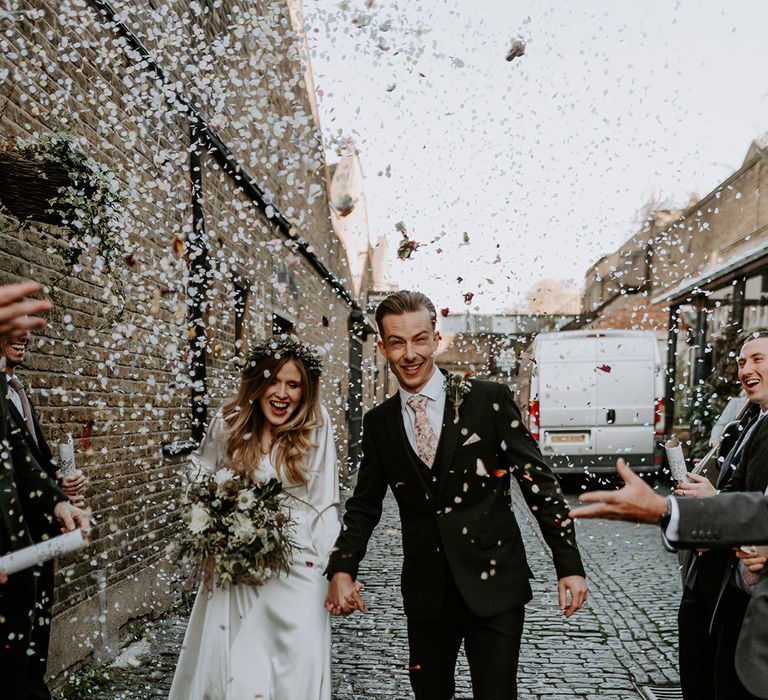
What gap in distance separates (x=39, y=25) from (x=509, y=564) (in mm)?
3822

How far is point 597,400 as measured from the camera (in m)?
13.0

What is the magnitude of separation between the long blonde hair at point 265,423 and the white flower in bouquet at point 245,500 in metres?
0.22

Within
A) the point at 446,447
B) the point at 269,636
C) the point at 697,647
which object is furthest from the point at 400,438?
the point at 697,647

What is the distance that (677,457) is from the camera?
10.0ft

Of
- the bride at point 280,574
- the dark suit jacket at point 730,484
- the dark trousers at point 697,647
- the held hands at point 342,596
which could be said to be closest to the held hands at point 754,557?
the dark suit jacket at point 730,484

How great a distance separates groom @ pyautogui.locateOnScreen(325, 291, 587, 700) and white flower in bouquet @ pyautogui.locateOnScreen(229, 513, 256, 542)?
355 millimetres

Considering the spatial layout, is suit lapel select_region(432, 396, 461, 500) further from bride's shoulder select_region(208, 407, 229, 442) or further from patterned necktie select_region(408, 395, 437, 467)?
bride's shoulder select_region(208, 407, 229, 442)

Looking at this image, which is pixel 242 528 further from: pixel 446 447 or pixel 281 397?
pixel 446 447

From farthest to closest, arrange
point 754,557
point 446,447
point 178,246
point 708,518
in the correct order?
point 178,246 < point 446,447 < point 754,557 < point 708,518

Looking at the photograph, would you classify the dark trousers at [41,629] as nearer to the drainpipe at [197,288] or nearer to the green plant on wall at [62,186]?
the green plant on wall at [62,186]

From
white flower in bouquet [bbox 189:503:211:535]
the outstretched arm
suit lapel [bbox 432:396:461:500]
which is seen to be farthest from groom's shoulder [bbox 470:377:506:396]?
white flower in bouquet [bbox 189:503:211:535]

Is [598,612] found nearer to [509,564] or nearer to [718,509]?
[509,564]

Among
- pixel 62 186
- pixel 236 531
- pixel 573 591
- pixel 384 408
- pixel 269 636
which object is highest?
pixel 62 186

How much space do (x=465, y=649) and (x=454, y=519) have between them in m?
0.50
